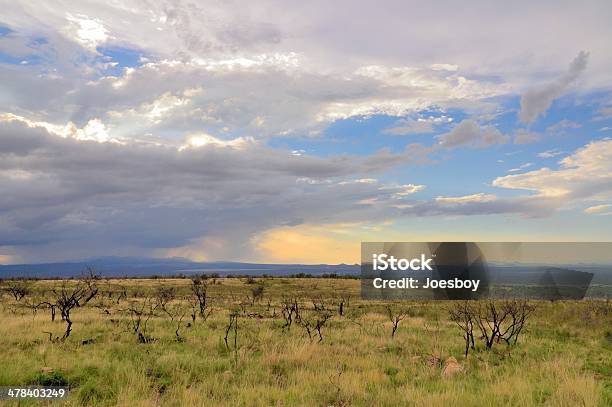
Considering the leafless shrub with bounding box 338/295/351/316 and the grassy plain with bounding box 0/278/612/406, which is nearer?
the grassy plain with bounding box 0/278/612/406

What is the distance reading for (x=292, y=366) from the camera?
11516mm

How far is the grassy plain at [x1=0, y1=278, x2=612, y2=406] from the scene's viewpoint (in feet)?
28.7

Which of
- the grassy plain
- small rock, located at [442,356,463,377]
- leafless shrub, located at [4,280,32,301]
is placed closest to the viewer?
the grassy plain

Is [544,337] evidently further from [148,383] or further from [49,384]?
[49,384]

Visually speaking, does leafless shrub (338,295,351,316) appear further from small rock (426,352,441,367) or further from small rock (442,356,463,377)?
small rock (442,356,463,377)

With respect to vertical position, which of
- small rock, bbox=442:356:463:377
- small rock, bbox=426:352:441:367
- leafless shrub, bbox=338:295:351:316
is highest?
small rock, bbox=442:356:463:377

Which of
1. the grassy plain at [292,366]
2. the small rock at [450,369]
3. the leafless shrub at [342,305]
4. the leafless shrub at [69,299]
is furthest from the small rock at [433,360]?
the leafless shrub at [342,305]

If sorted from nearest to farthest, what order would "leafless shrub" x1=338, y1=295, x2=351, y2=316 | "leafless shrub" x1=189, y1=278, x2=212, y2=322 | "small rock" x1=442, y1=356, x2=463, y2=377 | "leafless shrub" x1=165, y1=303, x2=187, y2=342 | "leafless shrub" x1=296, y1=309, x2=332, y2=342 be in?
"small rock" x1=442, y1=356, x2=463, y2=377
"leafless shrub" x1=296, y1=309, x2=332, y2=342
"leafless shrub" x1=165, y1=303, x2=187, y2=342
"leafless shrub" x1=189, y1=278, x2=212, y2=322
"leafless shrub" x1=338, y1=295, x2=351, y2=316

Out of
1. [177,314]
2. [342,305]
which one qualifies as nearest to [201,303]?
[177,314]

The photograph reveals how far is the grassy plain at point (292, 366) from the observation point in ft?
28.7

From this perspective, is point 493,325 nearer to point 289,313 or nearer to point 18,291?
point 289,313

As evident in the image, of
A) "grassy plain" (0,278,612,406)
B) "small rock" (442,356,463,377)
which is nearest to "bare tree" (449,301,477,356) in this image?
"grassy plain" (0,278,612,406)

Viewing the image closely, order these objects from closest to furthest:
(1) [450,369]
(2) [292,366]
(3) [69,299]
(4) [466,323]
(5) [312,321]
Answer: (1) [450,369] → (2) [292,366] → (4) [466,323] → (3) [69,299] → (5) [312,321]

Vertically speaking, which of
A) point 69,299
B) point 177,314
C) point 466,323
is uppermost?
point 69,299
